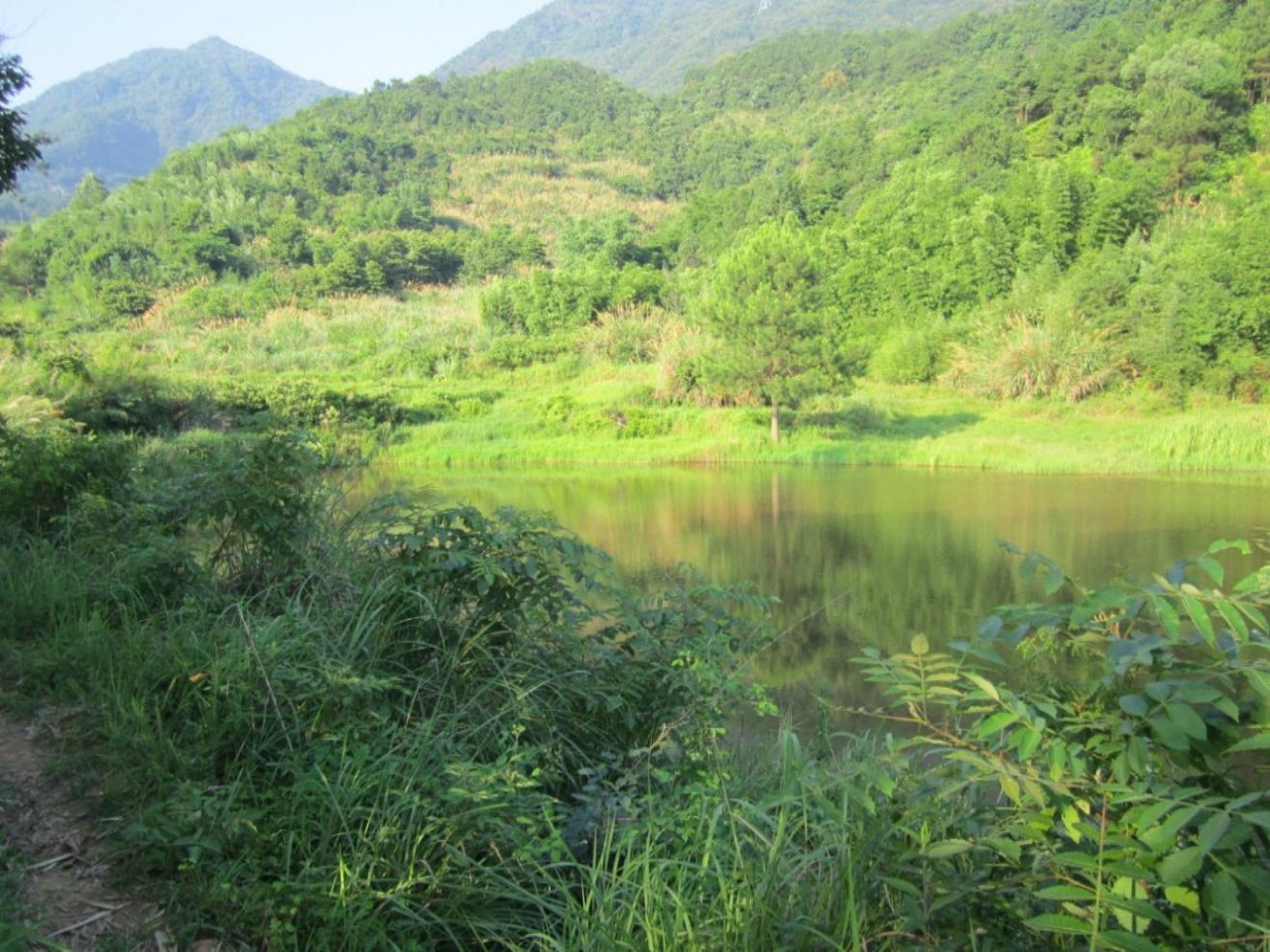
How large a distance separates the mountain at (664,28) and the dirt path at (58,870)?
8607 centimetres

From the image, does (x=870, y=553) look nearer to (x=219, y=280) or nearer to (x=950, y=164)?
(x=950, y=164)

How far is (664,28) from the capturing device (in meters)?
120

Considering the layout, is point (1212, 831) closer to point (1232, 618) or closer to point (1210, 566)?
point (1232, 618)

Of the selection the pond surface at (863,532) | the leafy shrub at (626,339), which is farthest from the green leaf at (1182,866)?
the leafy shrub at (626,339)

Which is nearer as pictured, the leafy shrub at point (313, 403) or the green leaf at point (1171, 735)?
the green leaf at point (1171, 735)

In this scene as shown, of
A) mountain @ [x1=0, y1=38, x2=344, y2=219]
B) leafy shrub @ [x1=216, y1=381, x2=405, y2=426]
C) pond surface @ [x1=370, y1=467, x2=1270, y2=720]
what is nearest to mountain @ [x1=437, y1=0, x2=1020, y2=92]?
mountain @ [x1=0, y1=38, x2=344, y2=219]

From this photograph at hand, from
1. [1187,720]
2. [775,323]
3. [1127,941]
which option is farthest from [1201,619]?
[775,323]

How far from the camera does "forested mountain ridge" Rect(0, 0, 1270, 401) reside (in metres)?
18.2

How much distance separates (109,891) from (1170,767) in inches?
88.8

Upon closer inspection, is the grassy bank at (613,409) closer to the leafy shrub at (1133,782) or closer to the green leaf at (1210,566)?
the leafy shrub at (1133,782)

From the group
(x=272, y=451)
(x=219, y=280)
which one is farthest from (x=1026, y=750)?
(x=219, y=280)

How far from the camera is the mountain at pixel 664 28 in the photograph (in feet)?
309

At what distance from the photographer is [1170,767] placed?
1546mm

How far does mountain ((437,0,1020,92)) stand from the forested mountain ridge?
36.0 meters
